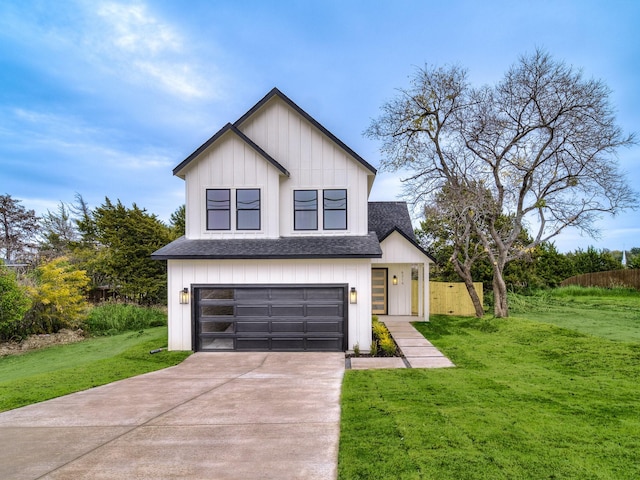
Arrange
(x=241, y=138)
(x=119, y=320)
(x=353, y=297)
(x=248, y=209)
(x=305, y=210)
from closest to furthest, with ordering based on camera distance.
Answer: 1. (x=353, y=297)
2. (x=241, y=138)
3. (x=248, y=209)
4. (x=305, y=210)
5. (x=119, y=320)

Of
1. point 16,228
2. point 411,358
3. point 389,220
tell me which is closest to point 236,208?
point 411,358

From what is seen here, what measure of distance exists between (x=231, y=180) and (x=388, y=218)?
347 inches

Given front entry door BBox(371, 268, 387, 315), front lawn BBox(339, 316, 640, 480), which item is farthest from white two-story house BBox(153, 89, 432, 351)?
front entry door BBox(371, 268, 387, 315)

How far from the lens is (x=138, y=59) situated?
17.2 m

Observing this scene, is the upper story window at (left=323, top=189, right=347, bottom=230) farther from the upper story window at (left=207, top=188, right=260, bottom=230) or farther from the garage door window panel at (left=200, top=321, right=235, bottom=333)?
the garage door window panel at (left=200, top=321, right=235, bottom=333)

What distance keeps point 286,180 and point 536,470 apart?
10.1 meters

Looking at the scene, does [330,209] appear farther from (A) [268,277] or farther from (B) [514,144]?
(B) [514,144]

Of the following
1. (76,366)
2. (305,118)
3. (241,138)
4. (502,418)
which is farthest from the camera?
(305,118)

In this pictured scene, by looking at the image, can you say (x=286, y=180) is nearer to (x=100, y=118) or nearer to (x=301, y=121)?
(x=301, y=121)

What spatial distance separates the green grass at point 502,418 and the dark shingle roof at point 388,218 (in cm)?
804

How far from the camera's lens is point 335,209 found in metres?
12.0

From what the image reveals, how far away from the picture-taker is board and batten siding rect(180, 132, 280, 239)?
38.0ft

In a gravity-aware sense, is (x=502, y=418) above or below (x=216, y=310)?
below

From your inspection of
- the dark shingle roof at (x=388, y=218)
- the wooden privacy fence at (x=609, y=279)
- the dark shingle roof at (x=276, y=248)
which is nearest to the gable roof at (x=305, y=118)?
the dark shingle roof at (x=276, y=248)
